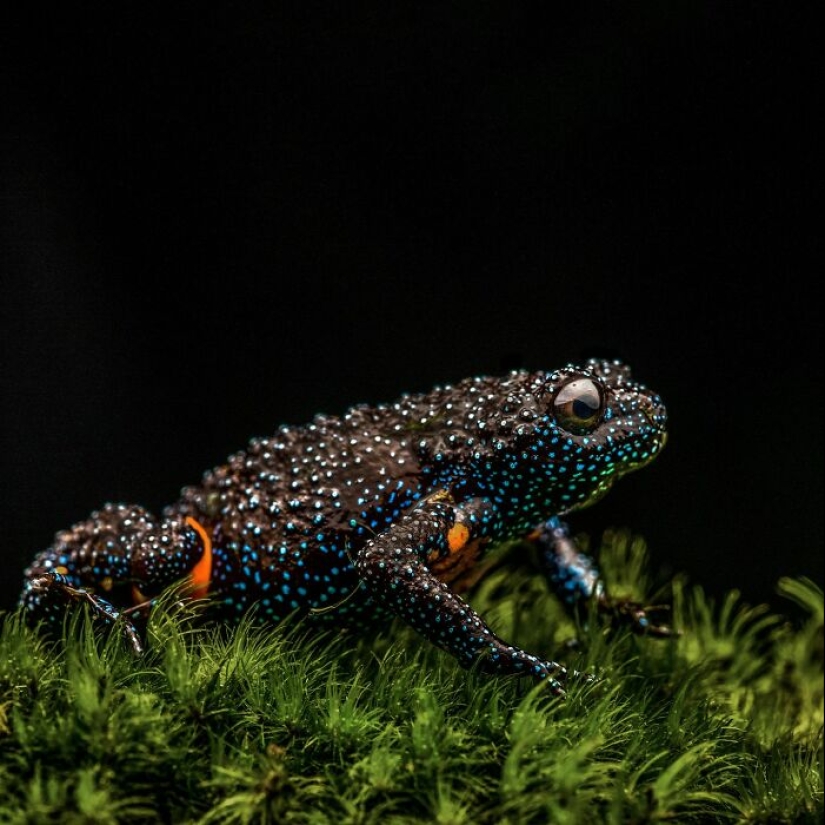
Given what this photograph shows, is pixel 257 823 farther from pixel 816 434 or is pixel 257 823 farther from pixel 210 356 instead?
pixel 816 434

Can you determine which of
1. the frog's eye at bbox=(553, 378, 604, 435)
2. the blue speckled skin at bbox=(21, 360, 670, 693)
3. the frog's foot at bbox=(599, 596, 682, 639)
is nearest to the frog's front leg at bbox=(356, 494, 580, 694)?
the blue speckled skin at bbox=(21, 360, 670, 693)

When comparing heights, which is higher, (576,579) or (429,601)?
(429,601)

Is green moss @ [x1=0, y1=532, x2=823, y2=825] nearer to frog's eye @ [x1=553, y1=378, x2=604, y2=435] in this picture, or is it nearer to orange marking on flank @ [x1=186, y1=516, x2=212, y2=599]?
orange marking on flank @ [x1=186, y1=516, x2=212, y2=599]

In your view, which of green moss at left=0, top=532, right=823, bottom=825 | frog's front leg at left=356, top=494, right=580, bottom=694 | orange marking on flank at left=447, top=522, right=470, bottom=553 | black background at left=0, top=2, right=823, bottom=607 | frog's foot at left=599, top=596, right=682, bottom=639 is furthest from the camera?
black background at left=0, top=2, right=823, bottom=607

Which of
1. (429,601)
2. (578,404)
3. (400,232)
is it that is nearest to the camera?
(429,601)

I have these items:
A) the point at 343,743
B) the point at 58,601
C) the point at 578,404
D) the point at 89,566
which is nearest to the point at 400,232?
the point at 578,404

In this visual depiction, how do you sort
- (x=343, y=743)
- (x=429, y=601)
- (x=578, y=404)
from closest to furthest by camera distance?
(x=343, y=743) → (x=429, y=601) → (x=578, y=404)

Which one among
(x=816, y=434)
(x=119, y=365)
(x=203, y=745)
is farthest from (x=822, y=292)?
(x=203, y=745)

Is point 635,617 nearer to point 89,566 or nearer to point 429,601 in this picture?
point 429,601
